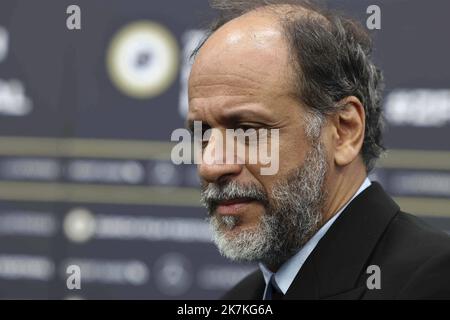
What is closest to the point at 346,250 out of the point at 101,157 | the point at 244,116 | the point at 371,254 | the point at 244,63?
the point at 371,254

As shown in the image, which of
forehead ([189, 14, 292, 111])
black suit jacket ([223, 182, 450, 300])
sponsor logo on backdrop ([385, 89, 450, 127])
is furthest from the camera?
sponsor logo on backdrop ([385, 89, 450, 127])

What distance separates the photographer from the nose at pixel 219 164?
2.02m

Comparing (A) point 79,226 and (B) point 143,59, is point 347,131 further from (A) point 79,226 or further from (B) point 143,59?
(A) point 79,226

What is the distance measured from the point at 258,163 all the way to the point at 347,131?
9.9 inches

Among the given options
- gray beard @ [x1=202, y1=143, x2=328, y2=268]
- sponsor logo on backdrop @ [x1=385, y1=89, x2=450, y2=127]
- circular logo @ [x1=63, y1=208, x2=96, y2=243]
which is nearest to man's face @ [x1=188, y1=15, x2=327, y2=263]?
gray beard @ [x1=202, y1=143, x2=328, y2=268]

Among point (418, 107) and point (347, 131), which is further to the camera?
point (418, 107)

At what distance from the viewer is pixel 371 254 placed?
195 cm

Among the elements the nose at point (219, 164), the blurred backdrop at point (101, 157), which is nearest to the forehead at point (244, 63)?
the nose at point (219, 164)

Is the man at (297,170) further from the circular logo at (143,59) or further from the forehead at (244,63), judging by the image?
the circular logo at (143,59)

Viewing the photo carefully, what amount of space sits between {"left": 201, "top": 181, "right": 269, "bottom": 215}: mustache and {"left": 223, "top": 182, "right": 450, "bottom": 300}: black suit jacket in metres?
0.18

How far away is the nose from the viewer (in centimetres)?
202

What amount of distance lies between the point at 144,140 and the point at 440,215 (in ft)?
4.12

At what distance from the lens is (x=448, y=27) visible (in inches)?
138

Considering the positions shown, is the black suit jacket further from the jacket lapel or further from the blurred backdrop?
the blurred backdrop
